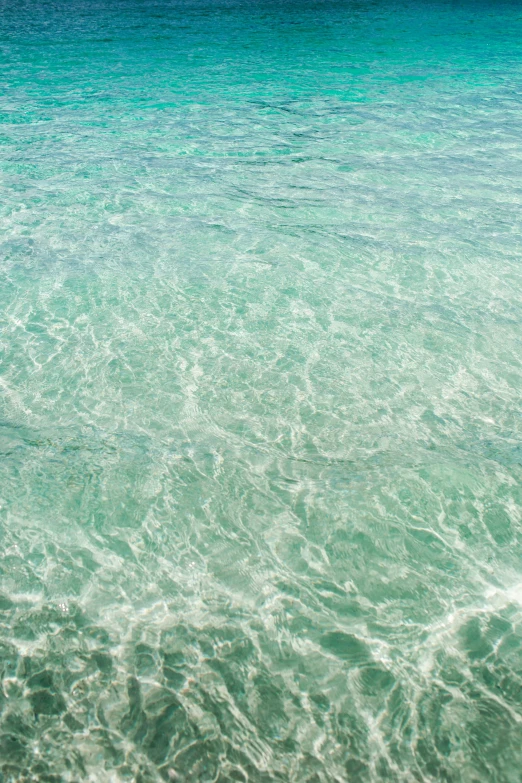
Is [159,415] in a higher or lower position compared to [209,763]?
higher

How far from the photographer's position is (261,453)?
5539 millimetres

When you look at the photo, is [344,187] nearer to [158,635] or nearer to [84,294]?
[84,294]

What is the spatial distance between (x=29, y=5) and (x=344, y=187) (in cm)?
2080

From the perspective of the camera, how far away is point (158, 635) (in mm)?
4168

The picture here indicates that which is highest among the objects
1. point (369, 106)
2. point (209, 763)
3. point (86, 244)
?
point (369, 106)

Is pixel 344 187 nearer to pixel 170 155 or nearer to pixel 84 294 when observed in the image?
pixel 170 155

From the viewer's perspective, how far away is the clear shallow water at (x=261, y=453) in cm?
376

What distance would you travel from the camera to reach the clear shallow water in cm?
376

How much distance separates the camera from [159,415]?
234 inches

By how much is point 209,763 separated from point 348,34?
2090 cm

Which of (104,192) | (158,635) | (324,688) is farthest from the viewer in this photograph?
(104,192)

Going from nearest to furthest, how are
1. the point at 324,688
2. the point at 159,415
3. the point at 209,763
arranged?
1. the point at 209,763
2. the point at 324,688
3. the point at 159,415

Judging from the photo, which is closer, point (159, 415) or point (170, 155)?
point (159, 415)

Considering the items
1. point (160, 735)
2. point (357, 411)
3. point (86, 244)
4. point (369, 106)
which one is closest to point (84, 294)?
point (86, 244)
